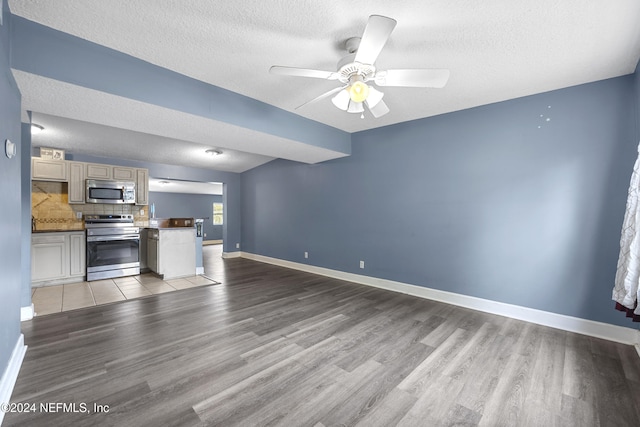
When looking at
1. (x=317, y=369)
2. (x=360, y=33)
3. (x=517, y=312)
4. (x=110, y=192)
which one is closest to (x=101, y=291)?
(x=110, y=192)

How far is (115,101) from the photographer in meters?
2.46

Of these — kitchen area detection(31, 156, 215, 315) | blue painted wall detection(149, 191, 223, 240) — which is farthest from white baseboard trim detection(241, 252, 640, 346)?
blue painted wall detection(149, 191, 223, 240)

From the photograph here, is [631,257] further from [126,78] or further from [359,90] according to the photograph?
[126,78]

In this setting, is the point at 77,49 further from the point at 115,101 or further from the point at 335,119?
the point at 335,119

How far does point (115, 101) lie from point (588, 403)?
14.2 ft

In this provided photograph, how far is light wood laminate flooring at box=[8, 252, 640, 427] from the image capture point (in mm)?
1640

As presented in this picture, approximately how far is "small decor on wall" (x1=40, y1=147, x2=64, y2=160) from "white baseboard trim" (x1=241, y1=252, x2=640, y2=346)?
5353 mm

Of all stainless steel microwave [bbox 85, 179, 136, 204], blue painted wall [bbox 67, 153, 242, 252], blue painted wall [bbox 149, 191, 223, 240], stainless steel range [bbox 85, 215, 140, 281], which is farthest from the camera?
blue painted wall [bbox 149, 191, 223, 240]

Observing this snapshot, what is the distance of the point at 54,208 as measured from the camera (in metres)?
4.84

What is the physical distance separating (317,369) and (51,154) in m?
5.71

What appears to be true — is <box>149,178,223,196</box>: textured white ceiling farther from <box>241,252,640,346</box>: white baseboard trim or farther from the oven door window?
<box>241,252,640,346</box>: white baseboard trim

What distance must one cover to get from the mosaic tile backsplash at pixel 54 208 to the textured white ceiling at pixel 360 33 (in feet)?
10.8

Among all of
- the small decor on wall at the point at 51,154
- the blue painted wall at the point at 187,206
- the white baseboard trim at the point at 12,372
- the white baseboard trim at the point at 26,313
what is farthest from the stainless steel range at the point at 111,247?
the blue painted wall at the point at 187,206

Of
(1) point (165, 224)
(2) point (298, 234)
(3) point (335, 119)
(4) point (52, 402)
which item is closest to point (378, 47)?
(3) point (335, 119)
